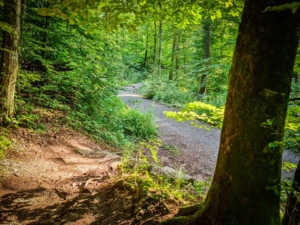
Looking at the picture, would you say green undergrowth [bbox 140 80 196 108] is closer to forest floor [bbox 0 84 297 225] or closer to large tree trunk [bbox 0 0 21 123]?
forest floor [bbox 0 84 297 225]

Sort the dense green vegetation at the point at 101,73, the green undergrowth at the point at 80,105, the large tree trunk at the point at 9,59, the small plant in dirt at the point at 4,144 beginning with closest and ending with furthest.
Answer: the dense green vegetation at the point at 101,73, the small plant in dirt at the point at 4,144, the large tree trunk at the point at 9,59, the green undergrowth at the point at 80,105

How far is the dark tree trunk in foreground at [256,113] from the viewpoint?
1.97m

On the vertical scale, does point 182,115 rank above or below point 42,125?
above

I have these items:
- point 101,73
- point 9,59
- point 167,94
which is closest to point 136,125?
point 101,73

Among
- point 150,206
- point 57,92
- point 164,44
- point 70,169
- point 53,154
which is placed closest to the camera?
point 150,206

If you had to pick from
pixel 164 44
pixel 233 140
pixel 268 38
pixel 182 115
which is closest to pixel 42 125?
pixel 182 115

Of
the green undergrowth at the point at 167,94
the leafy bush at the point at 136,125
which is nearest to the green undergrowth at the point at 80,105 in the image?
the leafy bush at the point at 136,125

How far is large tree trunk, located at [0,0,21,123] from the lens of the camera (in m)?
4.85

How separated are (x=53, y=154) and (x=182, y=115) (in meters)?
3.50

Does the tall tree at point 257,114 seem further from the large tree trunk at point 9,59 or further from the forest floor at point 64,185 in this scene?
the large tree trunk at point 9,59

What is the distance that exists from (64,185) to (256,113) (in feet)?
12.5

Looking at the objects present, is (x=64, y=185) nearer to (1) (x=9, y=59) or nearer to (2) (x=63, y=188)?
(2) (x=63, y=188)

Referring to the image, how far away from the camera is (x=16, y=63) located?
5199 millimetres

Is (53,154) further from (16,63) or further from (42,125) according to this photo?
(16,63)
